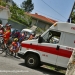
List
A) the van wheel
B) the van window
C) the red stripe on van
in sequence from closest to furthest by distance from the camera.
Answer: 1. the red stripe on van
2. the van window
3. the van wheel

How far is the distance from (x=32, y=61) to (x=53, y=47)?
4.58 ft

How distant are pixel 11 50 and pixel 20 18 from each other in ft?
128

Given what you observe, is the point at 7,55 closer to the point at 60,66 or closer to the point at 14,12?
the point at 60,66

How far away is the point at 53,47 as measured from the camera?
12289 mm

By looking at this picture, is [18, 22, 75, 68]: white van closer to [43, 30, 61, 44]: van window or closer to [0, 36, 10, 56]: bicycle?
[43, 30, 61, 44]: van window

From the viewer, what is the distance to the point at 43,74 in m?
12.0

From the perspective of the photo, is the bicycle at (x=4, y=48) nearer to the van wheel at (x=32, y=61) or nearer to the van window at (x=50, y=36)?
the van wheel at (x=32, y=61)

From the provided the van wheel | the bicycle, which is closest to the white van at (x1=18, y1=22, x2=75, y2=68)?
the van wheel

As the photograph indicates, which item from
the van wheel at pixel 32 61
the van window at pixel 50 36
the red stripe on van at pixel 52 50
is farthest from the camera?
the van wheel at pixel 32 61

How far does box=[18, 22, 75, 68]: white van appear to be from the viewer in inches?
476

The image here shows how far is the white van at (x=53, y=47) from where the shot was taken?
1209 centimetres

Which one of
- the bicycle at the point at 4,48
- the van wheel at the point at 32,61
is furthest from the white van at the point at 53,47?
the bicycle at the point at 4,48

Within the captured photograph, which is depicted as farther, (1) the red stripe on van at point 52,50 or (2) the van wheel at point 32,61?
(2) the van wheel at point 32,61

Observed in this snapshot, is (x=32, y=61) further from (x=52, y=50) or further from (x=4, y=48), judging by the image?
(x=4, y=48)
